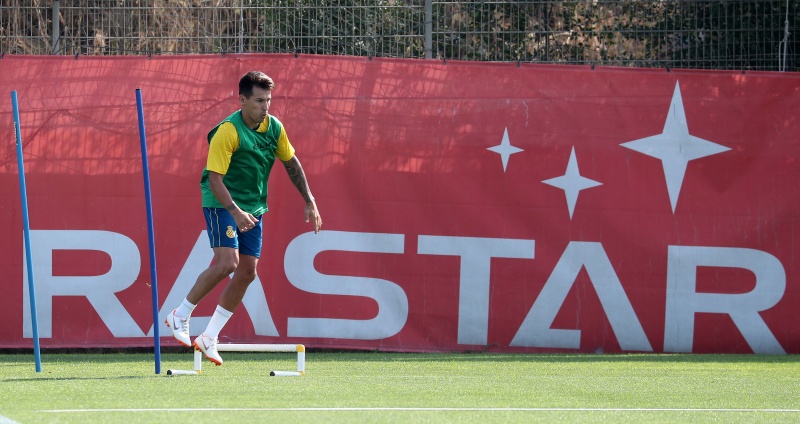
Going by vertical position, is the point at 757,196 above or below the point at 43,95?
below

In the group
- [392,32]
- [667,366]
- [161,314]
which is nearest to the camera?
[667,366]

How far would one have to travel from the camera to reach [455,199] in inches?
376

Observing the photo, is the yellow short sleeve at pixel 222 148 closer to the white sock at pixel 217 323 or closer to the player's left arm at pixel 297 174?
the player's left arm at pixel 297 174

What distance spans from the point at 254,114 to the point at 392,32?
11.0 feet

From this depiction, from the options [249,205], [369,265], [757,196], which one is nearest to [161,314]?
[369,265]

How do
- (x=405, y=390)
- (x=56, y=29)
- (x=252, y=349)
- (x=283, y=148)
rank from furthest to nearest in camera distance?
(x=56, y=29)
(x=283, y=148)
(x=252, y=349)
(x=405, y=390)

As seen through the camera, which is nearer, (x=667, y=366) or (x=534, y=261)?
(x=667, y=366)

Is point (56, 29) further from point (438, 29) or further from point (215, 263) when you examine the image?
point (215, 263)

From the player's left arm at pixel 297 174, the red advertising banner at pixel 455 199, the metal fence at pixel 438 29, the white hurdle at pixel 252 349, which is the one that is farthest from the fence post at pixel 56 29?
the white hurdle at pixel 252 349

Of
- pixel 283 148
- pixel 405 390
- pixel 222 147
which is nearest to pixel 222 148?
pixel 222 147

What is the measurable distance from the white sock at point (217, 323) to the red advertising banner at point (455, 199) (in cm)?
239

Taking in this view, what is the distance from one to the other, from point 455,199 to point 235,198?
2938mm

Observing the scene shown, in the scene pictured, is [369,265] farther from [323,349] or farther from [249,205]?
[249,205]

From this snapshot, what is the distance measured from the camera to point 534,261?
956 centimetres
